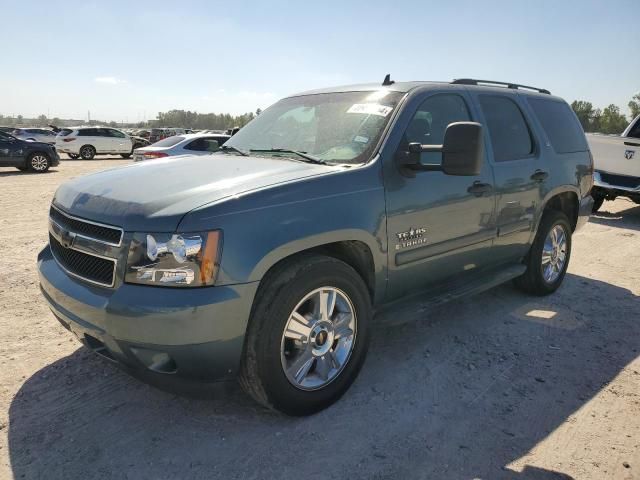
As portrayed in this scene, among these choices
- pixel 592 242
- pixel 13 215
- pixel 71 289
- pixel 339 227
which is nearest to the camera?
pixel 71 289

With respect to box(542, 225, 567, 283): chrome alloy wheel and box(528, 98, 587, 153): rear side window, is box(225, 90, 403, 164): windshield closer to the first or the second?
box(528, 98, 587, 153): rear side window

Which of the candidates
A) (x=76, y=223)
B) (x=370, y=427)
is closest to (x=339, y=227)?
(x=370, y=427)

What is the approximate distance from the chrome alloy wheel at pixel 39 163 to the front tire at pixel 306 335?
16.9m

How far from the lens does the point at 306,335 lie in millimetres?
2809

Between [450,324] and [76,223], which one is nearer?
[76,223]

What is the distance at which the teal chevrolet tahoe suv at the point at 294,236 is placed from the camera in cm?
235

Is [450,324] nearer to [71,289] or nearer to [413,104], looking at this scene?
[413,104]

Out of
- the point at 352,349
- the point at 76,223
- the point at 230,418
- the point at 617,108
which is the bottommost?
the point at 230,418

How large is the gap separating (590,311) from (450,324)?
4.88ft

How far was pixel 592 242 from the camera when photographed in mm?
7551

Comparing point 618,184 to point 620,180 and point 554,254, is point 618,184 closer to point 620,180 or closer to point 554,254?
point 620,180

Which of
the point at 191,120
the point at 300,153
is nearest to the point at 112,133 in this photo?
the point at 300,153

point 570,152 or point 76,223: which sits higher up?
point 570,152

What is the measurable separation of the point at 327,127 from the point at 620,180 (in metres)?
8.28
